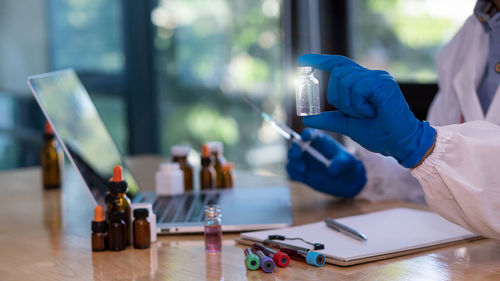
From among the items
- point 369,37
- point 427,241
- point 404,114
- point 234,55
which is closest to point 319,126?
point 404,114

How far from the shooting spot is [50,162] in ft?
6.33

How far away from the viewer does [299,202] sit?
157 cm

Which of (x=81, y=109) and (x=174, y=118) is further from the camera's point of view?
(x=174, y=118)

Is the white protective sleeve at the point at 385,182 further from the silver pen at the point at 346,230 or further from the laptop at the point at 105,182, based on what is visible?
the silver pen at the point at 346,230

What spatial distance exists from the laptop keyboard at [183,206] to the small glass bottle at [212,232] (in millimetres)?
173

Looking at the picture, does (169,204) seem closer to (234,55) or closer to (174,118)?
(234,55)

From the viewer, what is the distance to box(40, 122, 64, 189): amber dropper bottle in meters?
1.91

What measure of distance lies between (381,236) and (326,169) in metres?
0.40

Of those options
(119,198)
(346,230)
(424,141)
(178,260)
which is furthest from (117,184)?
(424,141)

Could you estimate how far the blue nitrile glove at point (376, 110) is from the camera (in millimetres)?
1024

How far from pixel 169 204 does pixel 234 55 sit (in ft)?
9.38

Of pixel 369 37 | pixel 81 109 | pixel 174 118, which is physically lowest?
pixel 174 118

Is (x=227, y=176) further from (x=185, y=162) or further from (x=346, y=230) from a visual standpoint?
(x=346, y=230)

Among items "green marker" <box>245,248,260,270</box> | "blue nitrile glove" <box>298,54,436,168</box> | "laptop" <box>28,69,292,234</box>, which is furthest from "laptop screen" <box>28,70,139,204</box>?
"blue nitrile glove" <box>298,54,436,168</box>
